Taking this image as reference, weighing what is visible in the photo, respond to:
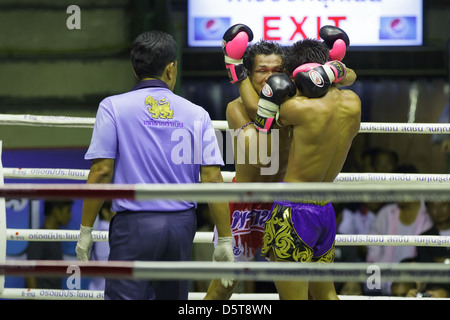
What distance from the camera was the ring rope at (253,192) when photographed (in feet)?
7.66

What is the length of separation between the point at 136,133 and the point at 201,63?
3507mm

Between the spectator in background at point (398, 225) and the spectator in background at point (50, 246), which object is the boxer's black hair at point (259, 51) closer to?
the spectator in background at point (398, 225)

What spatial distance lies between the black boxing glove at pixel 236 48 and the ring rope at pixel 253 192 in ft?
4.62

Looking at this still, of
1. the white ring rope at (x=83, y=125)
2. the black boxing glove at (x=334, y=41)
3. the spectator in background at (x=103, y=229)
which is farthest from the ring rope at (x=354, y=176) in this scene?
the spectator in background at (x=103, y=229)

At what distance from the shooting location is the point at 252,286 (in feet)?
19.3

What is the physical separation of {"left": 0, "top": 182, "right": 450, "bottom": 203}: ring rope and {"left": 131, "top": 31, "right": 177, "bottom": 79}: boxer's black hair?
2.87 feet

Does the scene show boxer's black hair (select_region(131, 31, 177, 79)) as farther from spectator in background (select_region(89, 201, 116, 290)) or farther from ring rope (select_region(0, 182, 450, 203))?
spectator in background (select_region(89, 201, 116, 290))

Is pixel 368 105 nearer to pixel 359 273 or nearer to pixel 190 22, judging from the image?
pixel 190 22

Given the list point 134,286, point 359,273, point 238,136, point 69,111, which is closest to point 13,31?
point 69,111

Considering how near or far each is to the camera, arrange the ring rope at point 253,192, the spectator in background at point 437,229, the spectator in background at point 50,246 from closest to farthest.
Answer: the ring rope at point 253,192 < the spectator in background at point 437,229 < the spectator in background at point 50,246

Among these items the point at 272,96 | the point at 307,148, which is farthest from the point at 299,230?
the point at 272,96

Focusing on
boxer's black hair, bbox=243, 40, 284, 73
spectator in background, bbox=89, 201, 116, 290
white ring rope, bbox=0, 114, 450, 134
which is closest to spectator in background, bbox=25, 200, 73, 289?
spectator in background, bbox=89, 201, 116, 290

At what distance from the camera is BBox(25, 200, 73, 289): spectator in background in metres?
5.93

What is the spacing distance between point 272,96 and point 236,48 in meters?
0.47
